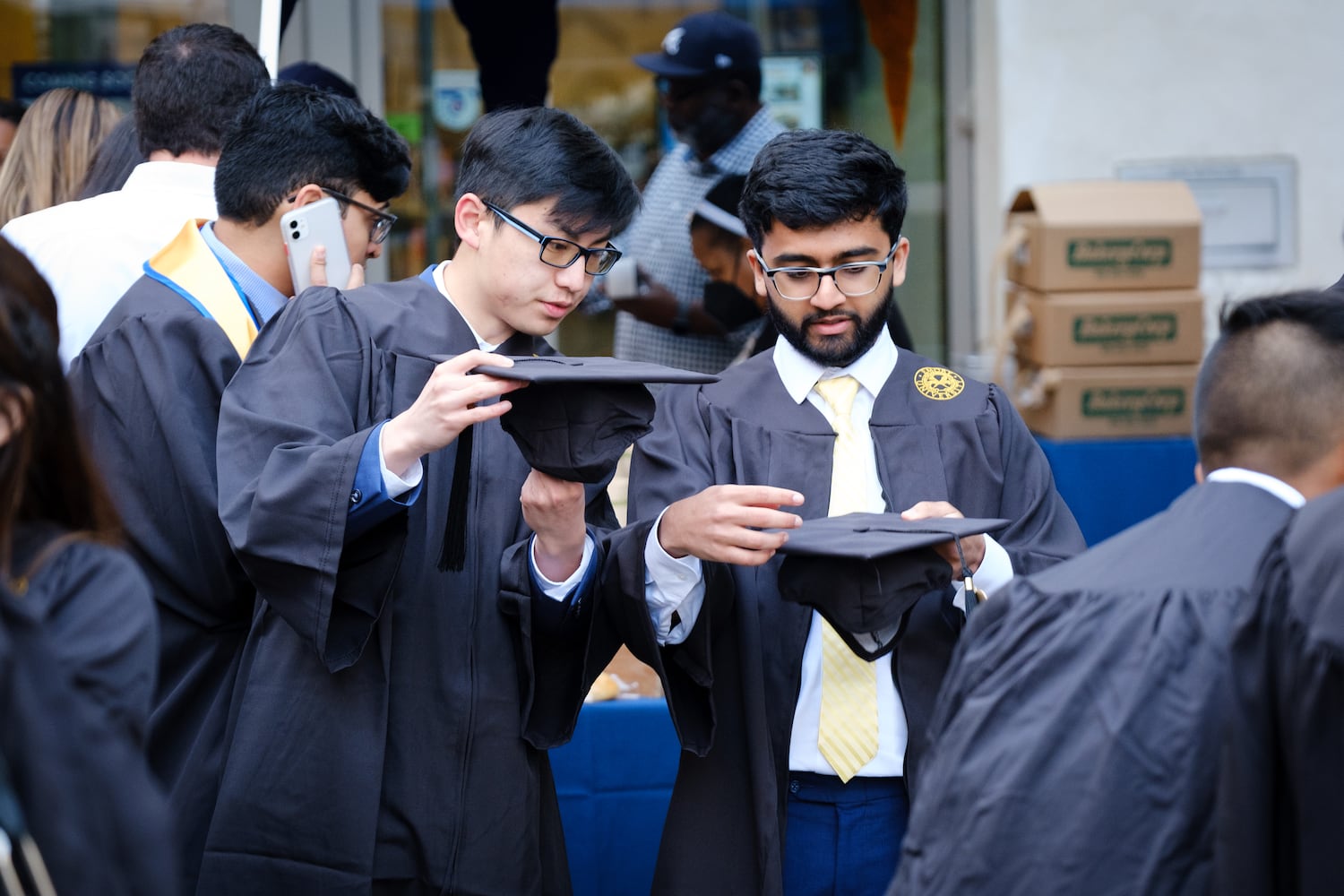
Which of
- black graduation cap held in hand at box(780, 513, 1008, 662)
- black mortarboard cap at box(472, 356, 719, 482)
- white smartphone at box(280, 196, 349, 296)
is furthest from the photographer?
white smartphone at box(280, 196, 349, 296)

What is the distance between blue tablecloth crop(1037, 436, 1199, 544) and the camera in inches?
197

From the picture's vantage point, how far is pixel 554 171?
245 centimetres

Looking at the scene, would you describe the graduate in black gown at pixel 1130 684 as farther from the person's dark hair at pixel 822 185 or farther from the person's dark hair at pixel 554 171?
the person's dark hair at pixel 554 171

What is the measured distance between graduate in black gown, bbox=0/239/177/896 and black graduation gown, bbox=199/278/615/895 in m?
0.60

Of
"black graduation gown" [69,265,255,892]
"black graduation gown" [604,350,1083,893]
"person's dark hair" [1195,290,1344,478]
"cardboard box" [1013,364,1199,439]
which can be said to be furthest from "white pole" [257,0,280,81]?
"cardboard box" [1013,364,1199,439]

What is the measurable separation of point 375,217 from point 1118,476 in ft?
10.1

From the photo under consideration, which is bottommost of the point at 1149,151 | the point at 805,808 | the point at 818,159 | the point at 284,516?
the point at 805,808

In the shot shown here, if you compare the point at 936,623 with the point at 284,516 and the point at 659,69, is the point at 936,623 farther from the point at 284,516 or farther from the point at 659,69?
the point at 659,69

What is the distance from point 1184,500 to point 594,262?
1.16m

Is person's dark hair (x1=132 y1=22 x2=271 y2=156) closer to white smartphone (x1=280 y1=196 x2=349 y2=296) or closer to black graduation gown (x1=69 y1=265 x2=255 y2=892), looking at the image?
white smartphone (x1=280 y1=196 x2=349 y2=296)

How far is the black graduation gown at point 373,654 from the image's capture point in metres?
2.21

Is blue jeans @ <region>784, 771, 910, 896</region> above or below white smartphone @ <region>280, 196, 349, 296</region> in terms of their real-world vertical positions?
below

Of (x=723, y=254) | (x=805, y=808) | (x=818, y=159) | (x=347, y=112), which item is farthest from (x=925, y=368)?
(x=723, y=254)

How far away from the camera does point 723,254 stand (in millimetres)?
4262
